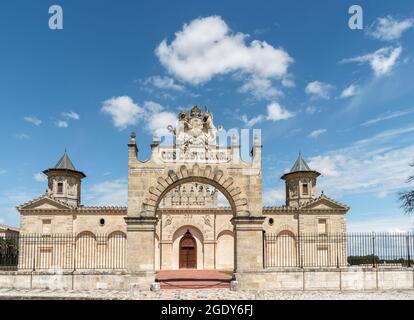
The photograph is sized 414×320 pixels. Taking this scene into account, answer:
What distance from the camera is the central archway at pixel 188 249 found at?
32.7m

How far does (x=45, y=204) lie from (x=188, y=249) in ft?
38.4

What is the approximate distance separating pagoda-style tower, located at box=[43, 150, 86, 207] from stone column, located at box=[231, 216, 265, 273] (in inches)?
876

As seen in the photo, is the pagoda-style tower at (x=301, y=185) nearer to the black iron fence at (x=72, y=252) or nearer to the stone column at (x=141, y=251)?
the black iron fence at (x=72, y=252)

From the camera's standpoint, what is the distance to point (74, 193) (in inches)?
1407

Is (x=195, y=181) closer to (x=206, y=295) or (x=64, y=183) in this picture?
(x=206, y=295)

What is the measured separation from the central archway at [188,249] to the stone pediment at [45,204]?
9.36 m

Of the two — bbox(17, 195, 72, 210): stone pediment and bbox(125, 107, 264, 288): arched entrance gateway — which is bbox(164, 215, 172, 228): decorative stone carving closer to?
bbox(17, 195, 72, 210): stone pediment

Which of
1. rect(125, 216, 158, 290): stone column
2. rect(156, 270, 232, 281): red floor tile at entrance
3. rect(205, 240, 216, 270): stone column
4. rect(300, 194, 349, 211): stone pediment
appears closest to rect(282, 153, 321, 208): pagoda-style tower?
rect(300, 194, 349, 211): stone pediment

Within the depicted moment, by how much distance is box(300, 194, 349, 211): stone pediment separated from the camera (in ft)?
105

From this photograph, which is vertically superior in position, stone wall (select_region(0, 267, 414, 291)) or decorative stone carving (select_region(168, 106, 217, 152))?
decorative stone carving (select_region(168, 106, 217, 152))

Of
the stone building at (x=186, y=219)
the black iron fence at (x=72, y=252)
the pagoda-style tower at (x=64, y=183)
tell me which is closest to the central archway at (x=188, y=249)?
the stone building at (x=186, y=219)

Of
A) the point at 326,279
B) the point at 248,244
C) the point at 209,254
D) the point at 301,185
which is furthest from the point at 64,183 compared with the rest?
the point at 326,279
